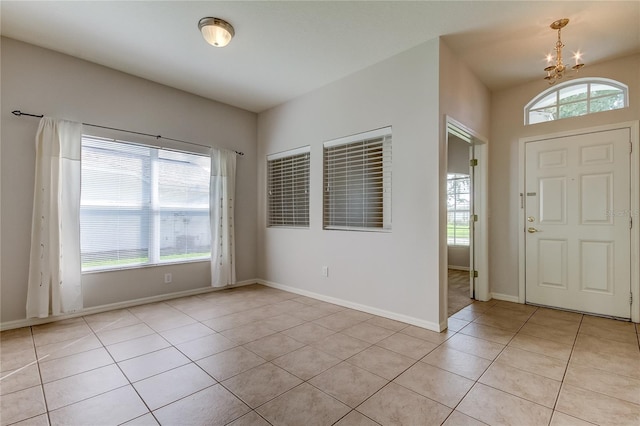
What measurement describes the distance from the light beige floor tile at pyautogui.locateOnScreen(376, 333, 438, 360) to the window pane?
10.5 ft

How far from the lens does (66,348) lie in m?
2.47

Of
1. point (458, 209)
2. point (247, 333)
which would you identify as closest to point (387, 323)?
point (247, 333)

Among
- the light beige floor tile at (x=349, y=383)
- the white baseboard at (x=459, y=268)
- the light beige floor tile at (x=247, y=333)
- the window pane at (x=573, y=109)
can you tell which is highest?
the window pane at (x=573, y=109)

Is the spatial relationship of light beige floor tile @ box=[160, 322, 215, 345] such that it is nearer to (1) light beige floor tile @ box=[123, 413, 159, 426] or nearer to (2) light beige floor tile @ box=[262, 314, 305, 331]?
(2) light beige floor tile @ box=[262, 314, 305, 331]

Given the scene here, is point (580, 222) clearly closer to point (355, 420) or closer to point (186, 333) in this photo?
point (355, 420)

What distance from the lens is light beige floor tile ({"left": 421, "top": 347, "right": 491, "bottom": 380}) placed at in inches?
81.9

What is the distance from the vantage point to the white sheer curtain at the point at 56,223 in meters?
2.94

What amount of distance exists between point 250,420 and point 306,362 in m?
0.69

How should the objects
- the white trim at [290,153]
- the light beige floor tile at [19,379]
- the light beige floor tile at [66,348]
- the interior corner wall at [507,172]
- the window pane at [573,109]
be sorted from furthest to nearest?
the white trim at [290,153]
the interior corner wall at [507,172]
the window pane at [573,109]
the light beige floor tile at [66,348]
the light beige floor tile at [19,379]

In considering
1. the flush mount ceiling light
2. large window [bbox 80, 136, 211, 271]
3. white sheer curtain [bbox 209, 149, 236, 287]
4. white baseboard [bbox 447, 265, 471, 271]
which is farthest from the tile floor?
white baseboard [bbox 447, 265, 471, 271]

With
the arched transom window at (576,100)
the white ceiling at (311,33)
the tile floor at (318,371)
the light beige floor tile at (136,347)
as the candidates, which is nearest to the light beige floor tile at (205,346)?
the tile floor at (318,371)

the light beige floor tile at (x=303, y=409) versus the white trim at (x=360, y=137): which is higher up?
the white trim at (x=360, y=137)

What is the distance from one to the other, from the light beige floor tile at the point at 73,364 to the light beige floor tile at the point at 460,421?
7.89ft

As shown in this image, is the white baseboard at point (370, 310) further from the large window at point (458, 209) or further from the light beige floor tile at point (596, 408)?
the large window at point (458, 209)
